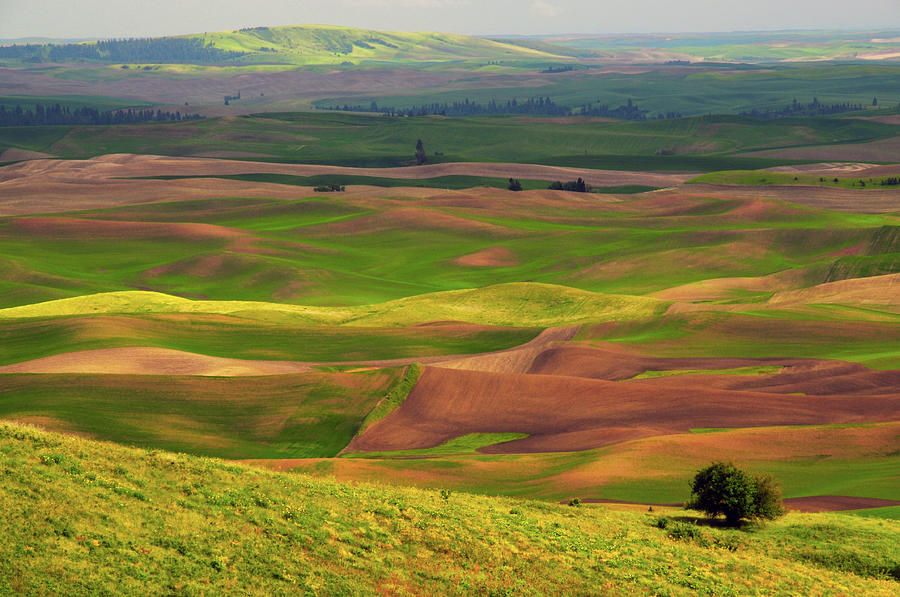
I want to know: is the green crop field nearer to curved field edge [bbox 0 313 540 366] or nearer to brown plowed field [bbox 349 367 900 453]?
brown plowed field [bbox 349 367 900 453]

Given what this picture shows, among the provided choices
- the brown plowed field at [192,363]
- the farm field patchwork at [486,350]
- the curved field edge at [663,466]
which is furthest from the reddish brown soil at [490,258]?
the curved field edge at [663,466]

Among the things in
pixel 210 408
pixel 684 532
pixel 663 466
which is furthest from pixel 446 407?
pixel 684 532

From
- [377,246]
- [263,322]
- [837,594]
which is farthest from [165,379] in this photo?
[377,246]

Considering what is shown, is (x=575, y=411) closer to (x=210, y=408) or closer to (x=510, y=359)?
(x=510, y=359)

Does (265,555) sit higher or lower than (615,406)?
higher

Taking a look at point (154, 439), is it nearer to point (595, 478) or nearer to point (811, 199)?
point (595, 478)

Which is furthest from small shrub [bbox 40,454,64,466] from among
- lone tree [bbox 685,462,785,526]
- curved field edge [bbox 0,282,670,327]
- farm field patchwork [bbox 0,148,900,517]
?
curved field edge [bbox 0,282,670,327]
